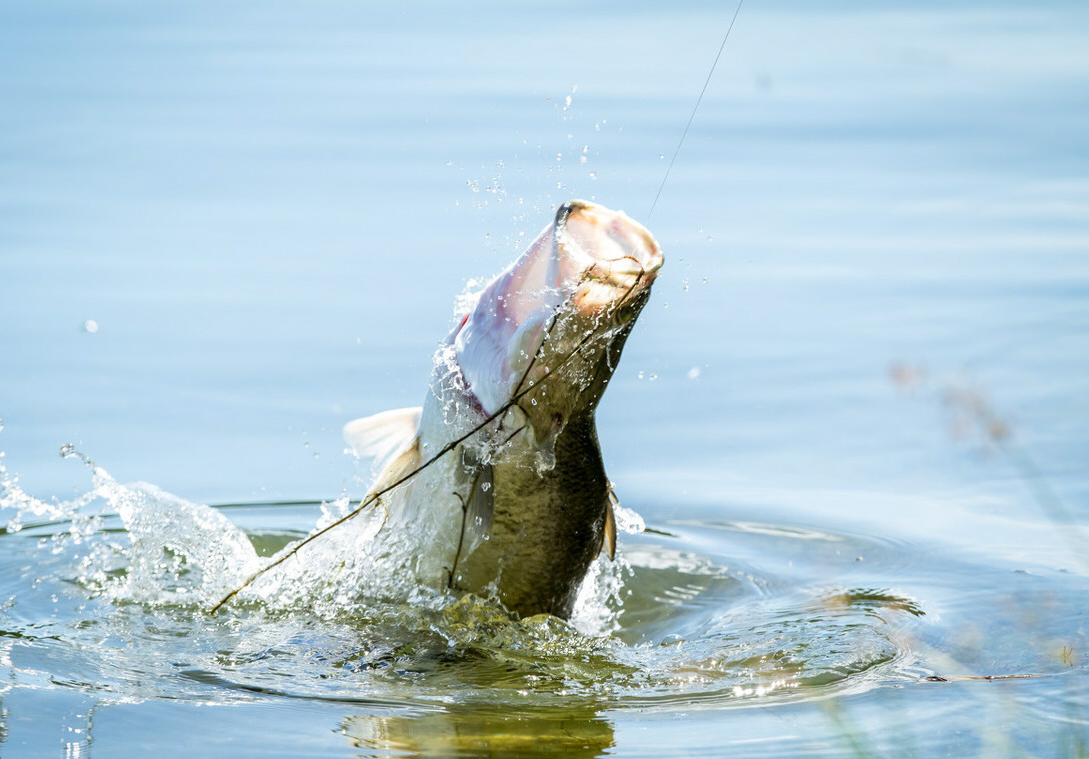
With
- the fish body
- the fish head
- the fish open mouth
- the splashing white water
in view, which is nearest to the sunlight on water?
the splashing white water

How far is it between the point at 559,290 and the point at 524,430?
475 mm

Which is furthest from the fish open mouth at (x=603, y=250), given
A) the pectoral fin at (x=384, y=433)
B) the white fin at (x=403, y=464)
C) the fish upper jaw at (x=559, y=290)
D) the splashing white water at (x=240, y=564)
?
the splashing white water at (x=240, y=564)

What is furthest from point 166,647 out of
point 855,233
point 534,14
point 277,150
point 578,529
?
point 534,14

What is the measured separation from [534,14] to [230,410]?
6246 millimetres

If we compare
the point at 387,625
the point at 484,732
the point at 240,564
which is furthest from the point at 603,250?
the point at 240,564

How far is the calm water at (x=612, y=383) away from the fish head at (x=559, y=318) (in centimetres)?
46

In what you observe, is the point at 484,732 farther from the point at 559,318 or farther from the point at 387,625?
the point at 559,318

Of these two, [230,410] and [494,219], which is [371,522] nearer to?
[230,410]

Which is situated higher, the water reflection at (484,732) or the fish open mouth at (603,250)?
the fish open mouth at (603,250)

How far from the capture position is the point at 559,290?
4.11 meters

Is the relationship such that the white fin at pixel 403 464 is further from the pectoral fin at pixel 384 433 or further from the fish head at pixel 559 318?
the fish head at pixel 559 318

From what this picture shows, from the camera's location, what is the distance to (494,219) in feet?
29.0

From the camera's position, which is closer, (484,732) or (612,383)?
(484,732)

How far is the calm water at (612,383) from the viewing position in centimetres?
409
